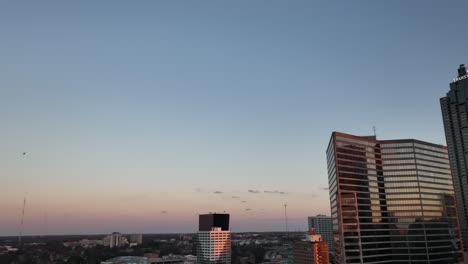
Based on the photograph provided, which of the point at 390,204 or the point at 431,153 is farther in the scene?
the point at 431,153

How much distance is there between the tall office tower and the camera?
139 meters

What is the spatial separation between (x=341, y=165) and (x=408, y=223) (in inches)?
1470

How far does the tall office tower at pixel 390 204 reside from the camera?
139 meters

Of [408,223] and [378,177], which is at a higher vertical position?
[378,177]

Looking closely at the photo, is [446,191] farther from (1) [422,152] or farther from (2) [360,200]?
(2) [360,200]

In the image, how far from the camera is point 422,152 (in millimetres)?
160625

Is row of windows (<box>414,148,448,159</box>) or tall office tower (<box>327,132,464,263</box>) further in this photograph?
row of windows (<box>414,148,448,159</box>)

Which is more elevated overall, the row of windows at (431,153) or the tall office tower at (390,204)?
the row of windows at (431,153)

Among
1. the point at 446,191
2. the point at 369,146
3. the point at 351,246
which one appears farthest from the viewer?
the point at 446,191

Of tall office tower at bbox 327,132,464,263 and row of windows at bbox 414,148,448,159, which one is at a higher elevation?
row of windows at bbox 414,148,448,159

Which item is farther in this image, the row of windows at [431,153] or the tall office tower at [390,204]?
the row of windows at [431,153]

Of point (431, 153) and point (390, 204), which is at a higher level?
point (431, 153)

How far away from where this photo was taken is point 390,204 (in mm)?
151875

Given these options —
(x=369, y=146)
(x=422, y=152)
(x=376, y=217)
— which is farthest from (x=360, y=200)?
(x=422, y=152)
